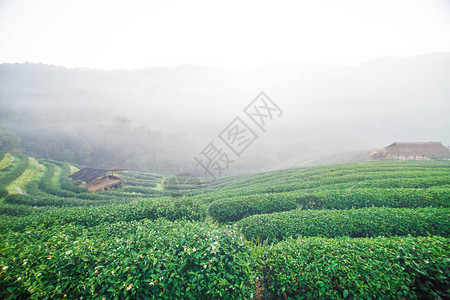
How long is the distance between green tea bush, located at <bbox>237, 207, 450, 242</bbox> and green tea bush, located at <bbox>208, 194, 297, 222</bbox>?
8.97ft

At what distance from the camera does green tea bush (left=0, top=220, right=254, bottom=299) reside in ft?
11.0

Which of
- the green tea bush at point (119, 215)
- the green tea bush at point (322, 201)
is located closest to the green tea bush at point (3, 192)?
the green tea bush at point (119, 215)

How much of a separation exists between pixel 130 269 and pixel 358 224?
9300 millimetres

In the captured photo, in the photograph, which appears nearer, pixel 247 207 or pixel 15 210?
pixel 247 207

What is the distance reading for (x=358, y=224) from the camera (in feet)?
24.6

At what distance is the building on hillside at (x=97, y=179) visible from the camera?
2308 cm

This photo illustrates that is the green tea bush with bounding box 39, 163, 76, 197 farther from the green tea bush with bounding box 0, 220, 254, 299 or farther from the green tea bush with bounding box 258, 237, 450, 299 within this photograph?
the green tea bush with bounding box 258, 237, 450, 299

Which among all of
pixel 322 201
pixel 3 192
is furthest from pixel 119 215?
pixel 3 192

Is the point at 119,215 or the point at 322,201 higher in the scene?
the point at 322,201

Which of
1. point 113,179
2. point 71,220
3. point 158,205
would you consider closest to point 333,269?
point 158,205

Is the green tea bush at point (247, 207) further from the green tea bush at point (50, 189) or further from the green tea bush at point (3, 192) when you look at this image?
the green tea bush at point (3, 192)

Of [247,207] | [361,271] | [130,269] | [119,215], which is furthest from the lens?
[247,207]

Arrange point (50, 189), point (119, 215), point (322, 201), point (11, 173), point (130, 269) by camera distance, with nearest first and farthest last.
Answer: point (130, 269) < point (119, 215) < point (322, 201) < point (50, 189) < point (11, 173)

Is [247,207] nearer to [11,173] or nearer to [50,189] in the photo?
[50,189]
